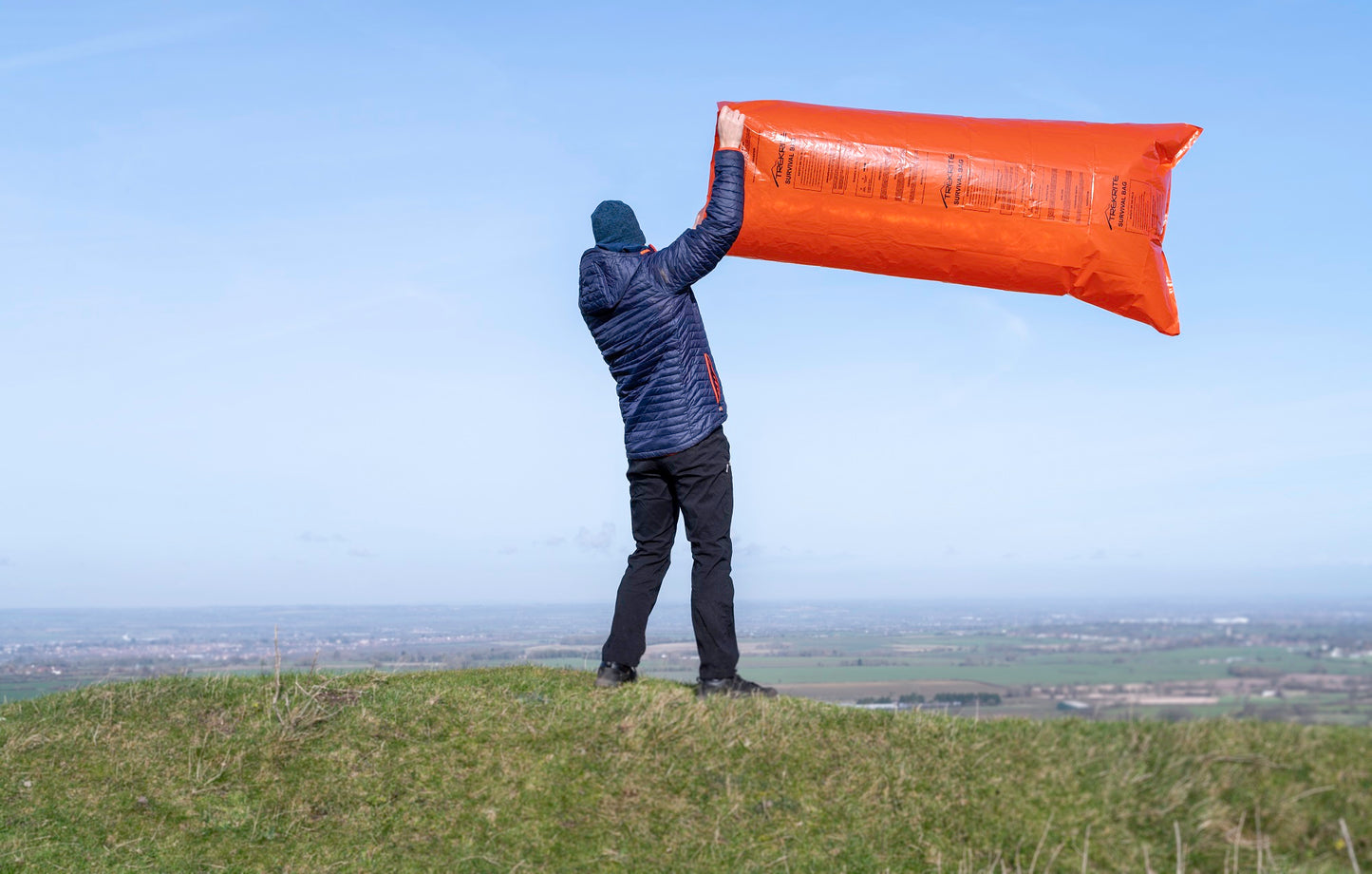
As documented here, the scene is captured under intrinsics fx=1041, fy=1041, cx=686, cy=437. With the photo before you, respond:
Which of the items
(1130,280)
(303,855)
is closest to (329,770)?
(303,855)

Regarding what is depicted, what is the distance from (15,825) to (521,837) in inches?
97.9

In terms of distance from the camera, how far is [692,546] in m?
5.77

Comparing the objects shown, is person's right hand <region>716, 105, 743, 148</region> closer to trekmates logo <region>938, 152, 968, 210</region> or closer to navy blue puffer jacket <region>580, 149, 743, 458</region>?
navy blue puffer jacket <region>580, 149, 743, 458</region>

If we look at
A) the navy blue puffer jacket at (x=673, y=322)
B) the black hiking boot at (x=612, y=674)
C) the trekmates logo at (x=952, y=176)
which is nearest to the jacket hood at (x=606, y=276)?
the navy blue puffer jacket at (x=673, y=322)

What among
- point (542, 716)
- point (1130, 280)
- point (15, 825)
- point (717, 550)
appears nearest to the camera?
point (15, 825)

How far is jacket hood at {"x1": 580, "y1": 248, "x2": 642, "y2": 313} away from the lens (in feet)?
18.9

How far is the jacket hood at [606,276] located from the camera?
5770 mm

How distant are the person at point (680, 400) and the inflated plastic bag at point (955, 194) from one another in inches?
17.5

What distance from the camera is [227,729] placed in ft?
18.2

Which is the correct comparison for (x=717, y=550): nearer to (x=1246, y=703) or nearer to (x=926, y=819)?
(x=926, y=819)

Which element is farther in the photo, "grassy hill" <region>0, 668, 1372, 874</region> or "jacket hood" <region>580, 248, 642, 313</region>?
"jacket hood" <region>580, 248, 642, 313</region>

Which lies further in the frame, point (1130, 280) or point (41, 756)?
point (1130, 280)

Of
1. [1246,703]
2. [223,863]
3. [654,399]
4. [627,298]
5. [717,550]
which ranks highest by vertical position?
[627,298]

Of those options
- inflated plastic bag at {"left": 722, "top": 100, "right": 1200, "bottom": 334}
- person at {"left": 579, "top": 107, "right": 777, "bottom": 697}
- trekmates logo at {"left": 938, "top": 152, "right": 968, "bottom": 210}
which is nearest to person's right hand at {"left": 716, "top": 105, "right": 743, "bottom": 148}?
person at {"left": 579, "top": 107, "right": 777, "bottom": 697}
